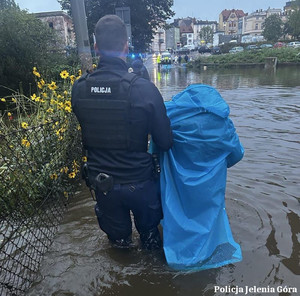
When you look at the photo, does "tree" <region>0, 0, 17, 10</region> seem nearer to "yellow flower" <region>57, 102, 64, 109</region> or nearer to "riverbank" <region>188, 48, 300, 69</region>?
"riverbank" <region>188, 48, 300, 69</region>

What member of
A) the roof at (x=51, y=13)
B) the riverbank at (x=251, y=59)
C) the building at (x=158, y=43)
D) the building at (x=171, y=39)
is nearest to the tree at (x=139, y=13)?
the riverbank at (x=251, y=59)

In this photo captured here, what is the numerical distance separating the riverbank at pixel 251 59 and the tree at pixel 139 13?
267 inches

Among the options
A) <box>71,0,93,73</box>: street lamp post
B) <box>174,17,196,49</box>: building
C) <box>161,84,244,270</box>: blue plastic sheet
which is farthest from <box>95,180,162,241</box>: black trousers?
<box>174,17,196,49</box>: building

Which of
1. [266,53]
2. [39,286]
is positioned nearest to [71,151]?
[39,286]

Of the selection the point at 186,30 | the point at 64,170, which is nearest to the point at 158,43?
the point at 186,30

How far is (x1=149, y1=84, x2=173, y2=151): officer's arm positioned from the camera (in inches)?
74.9

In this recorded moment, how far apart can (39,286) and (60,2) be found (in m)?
28.3

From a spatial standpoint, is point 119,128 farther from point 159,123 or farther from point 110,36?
point 110,36

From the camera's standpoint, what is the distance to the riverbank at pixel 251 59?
83.5ft

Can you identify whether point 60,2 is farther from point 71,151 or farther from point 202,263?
point 202,263

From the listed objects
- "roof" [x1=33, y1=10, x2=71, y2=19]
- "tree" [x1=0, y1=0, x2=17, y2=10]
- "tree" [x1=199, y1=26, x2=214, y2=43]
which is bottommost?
"tree" [x1=199, y1=26, x2=214, y2=43]

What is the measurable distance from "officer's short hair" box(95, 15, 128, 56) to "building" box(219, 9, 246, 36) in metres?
112

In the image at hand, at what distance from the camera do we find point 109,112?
77.1 inches

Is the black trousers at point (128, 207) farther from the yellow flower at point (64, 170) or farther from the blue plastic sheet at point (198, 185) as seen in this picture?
the yellow flower at point (64, 170)
